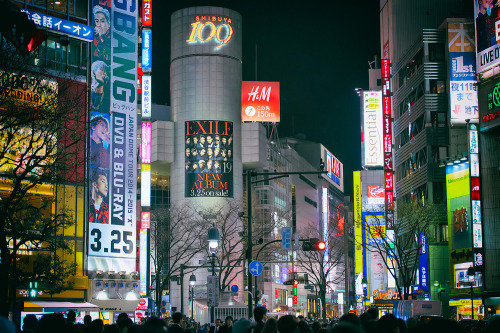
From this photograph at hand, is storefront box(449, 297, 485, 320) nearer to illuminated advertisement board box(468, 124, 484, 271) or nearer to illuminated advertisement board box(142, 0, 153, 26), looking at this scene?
illuminated advertisement board box(468, 124, 484, 271)

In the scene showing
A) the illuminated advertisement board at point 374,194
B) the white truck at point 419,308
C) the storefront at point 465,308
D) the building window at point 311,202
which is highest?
the building window at point 311,202

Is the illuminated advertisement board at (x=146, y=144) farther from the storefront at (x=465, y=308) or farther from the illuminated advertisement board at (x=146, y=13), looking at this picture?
Answer: the storefront at (x=465, y=308)

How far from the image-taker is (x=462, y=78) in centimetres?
7150

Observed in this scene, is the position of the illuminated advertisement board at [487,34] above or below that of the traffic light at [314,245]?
above

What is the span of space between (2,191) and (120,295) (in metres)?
15.7

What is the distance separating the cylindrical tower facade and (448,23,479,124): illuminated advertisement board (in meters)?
43.5

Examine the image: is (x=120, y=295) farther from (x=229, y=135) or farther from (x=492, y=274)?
(x=229, y=135)

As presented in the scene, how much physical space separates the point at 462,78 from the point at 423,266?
1831 centimetres

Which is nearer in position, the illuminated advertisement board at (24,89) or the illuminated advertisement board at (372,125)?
the illuminated advertisement board at (24,89)

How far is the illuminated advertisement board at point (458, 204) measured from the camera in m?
64.1

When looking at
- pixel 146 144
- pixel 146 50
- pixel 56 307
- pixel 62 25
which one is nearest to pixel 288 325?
pixel 56 307

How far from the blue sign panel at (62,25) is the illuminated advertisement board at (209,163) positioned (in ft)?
174

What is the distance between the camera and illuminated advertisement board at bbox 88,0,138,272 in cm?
5931

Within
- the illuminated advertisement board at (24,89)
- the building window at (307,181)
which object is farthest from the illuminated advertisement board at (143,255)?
the building window at (307,181)
